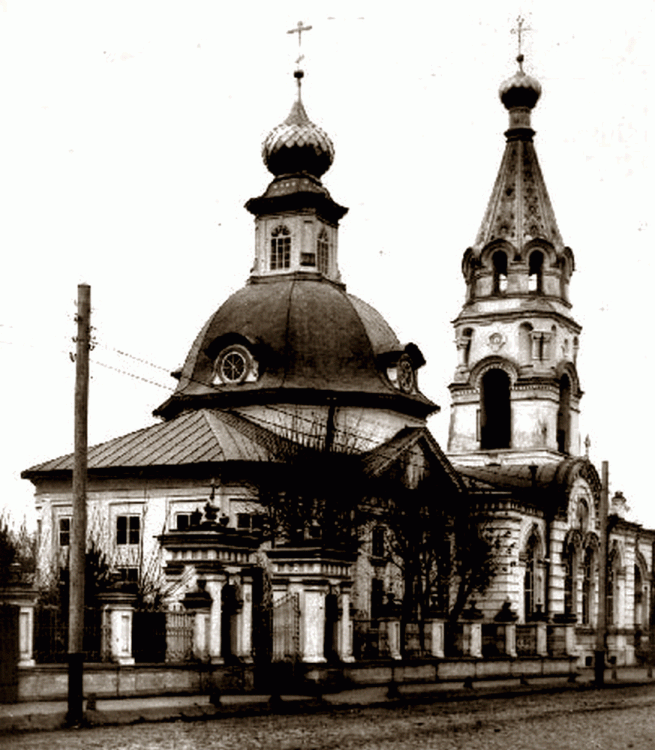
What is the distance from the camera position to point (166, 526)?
47438mm

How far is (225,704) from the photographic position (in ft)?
87.1

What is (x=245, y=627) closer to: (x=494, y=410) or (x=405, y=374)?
(x=405, y=374)

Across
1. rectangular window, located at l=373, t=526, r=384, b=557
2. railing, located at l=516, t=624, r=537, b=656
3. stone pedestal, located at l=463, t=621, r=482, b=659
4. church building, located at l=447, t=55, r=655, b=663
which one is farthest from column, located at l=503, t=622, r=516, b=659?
church building, located at l=447, t=55, r=655, b=663

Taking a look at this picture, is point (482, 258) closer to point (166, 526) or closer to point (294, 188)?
point (294, 188)

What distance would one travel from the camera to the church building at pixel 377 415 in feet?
158

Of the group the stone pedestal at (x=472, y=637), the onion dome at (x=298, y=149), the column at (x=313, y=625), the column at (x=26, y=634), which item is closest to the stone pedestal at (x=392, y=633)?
the column at (x=313, y=625)

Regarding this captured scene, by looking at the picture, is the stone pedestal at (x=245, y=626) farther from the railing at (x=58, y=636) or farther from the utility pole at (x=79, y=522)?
the utility pole at (x=79, y=522)

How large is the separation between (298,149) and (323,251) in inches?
Result: 155

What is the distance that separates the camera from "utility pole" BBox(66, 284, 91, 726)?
73.8ft

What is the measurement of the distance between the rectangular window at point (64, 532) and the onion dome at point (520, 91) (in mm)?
25968

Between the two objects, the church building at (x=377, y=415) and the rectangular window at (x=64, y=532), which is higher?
the church building at (x=377, y=415)

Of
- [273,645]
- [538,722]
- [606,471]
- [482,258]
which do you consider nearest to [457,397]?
[482,258]

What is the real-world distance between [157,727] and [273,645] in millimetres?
8938

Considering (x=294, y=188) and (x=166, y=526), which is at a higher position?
(x=294, y=188)
